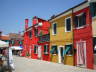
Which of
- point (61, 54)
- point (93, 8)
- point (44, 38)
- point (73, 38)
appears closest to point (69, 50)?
point (73, 38)

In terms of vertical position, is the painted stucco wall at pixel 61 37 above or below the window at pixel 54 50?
above

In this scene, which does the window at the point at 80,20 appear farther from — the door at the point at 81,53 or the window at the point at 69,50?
the window at the point at 69,50

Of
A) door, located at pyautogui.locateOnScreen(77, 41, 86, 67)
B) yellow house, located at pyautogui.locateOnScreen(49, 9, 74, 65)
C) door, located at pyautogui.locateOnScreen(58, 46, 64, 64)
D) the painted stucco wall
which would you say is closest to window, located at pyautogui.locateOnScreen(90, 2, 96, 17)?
door, located at pyautogui.locateOnScreen(77, 41, 86, 67)

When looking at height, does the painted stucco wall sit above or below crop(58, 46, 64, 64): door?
above

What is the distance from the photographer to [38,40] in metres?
34.4

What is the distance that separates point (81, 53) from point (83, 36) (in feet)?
5.76

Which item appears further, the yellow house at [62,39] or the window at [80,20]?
the yellow house at [62,39]

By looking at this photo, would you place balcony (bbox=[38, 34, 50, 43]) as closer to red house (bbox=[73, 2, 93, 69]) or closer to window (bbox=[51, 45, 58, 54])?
window (bbox=[51, 45, 58, 54])

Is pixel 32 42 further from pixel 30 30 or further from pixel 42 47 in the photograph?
pixel 42 47

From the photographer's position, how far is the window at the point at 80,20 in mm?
19820

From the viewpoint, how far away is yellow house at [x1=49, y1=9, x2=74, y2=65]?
2255 cm

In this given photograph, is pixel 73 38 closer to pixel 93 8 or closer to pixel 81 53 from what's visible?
pixel 81 53

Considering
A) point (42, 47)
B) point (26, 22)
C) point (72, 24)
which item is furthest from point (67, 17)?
point (26, 22)

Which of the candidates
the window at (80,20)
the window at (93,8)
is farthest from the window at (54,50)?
the window at (93,8)
